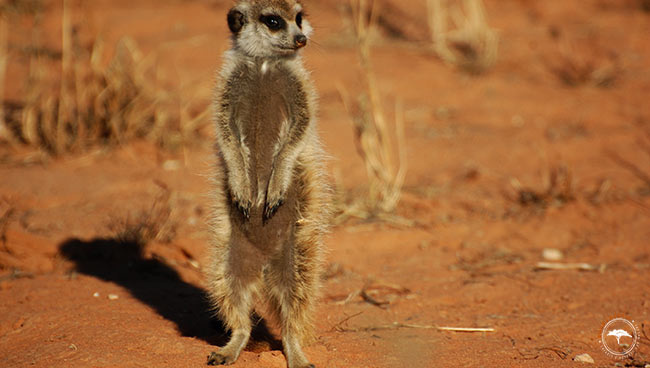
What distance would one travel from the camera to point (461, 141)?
A: 748 centimetres

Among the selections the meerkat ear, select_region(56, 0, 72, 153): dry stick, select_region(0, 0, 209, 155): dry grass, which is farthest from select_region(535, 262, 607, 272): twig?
select_region(56, 0, 72, 153): dry stick

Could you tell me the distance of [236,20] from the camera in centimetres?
342

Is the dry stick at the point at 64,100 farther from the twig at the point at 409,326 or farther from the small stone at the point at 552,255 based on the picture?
the small stone at the point at 552,255

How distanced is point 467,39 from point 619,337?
710cm

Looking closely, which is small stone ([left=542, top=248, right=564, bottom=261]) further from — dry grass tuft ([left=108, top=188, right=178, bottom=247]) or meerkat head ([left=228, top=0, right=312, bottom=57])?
dry grass tuft ([left=108, top=188, right=178, bottom=247])

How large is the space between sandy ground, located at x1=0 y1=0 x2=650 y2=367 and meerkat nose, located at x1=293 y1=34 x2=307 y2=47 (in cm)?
97

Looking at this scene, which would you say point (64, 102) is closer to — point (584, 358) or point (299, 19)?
point (299, 19)

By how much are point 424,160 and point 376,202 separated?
1.53 meters

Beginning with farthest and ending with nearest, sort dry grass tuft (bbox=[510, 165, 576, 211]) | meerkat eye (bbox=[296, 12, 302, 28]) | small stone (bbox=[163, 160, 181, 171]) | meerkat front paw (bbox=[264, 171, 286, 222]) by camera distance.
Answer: small stone (bbox=[163, 160, 181, 171]) → dry grass tuft (bbox=[510, 165, 576, 211]) → meerkat eye (bbox=[296, 12, 302, 28]) → meerkat front paw (bbox=[264, 171, 286, 222])

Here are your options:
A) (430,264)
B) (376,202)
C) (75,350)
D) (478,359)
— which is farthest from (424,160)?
(75,350)

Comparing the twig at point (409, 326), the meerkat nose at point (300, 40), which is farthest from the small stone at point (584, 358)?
the meerkat nose at point (300, 40)

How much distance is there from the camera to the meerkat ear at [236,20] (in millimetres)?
3422

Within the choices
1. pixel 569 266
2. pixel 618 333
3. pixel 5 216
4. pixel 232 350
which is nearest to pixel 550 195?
pixel 569 266

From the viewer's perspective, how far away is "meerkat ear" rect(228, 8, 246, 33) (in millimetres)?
3422
